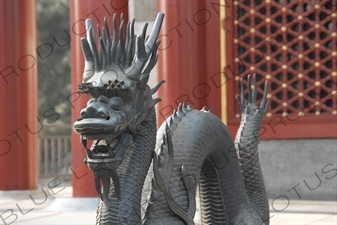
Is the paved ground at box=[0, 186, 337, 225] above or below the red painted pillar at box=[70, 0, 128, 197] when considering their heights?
below

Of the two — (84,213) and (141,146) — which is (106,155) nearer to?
(141,146)

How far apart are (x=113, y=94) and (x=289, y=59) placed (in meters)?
4.45

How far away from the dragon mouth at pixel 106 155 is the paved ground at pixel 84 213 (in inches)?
104

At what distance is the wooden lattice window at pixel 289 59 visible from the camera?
670 cm

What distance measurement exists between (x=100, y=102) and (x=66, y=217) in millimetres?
3286

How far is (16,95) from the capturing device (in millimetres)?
7848

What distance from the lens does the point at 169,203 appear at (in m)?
3.02

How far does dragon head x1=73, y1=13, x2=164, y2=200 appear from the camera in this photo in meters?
2.65

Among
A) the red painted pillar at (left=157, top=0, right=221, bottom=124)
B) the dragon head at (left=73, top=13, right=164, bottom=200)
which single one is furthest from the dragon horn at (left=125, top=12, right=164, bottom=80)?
the red painted pillar at (left=157, top=0, right=221, bottom=124)

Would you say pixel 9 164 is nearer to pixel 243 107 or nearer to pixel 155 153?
pixel 243 107

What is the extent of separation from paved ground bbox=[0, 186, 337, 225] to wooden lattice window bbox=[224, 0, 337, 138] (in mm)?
718

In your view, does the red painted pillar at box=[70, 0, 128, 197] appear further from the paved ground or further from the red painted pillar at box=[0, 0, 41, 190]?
the red painted pillar at box=[0, 0, 41, 190]

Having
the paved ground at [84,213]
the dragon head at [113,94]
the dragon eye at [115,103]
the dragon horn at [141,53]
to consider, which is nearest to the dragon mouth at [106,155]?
the dragon head at [113,94]

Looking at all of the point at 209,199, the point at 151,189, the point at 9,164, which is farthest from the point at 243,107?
the point at 9,164
